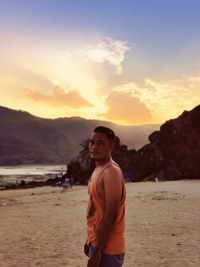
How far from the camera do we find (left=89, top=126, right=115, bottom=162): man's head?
438 centimetres

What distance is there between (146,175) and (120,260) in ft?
170

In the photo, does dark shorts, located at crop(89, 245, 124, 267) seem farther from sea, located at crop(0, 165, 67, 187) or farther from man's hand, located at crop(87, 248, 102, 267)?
sea, located at crop(0, 165, 67, 187)

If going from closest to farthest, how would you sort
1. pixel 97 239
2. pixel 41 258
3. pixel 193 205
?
1. pixel 97 239
2. pixel 41 258
3. pixel 193 205

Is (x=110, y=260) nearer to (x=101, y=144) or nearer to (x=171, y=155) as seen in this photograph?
(x=101, y=144)

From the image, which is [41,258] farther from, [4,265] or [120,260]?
[120,260]

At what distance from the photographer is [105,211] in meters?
4.12

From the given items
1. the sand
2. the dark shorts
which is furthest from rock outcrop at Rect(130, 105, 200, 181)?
the dark shorts

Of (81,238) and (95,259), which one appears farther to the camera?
(81,238)

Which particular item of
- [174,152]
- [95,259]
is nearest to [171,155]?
[174,152]

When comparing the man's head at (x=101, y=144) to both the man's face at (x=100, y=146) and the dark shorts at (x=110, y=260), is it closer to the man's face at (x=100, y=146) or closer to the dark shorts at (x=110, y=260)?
the man's face at (x=100, y=146)

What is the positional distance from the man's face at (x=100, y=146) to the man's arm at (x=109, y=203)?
27cm

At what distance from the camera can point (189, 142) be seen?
53.5m

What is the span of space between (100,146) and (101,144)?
0.8 inches

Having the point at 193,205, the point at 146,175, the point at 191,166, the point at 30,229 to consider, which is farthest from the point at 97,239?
the point at 146,175
